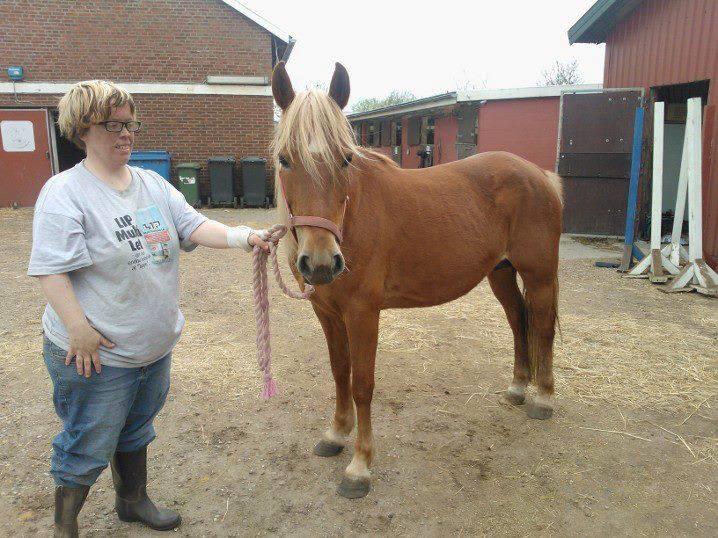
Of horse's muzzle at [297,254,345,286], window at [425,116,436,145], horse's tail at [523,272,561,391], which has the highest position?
window at [425,116,436,145]

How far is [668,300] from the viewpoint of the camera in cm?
545

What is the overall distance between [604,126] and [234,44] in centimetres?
844

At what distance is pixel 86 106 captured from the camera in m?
1.68

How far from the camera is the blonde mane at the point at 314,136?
1930mm

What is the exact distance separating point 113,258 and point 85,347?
0.32m

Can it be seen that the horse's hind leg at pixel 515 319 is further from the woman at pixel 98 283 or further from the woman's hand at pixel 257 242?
the woman at pixel 98 283

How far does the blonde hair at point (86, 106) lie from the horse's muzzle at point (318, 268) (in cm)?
85

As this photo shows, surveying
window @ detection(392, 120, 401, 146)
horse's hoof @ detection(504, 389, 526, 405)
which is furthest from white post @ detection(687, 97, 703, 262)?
window @ detection(392, 120, 401, 146)

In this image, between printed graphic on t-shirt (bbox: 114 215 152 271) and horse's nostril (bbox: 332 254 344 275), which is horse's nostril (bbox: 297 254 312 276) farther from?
printed graphic on t-shirt (bbox: 114 215 152 271)

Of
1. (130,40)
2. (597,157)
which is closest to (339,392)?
(597,157)

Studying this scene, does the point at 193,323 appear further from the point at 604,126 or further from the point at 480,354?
the point at 604,126

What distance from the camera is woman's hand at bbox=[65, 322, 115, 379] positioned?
5.47 feet

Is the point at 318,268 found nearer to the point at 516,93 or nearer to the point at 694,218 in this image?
the point at 694,218

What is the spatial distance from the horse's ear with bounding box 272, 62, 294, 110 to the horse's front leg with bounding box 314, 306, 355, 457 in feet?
3.51
